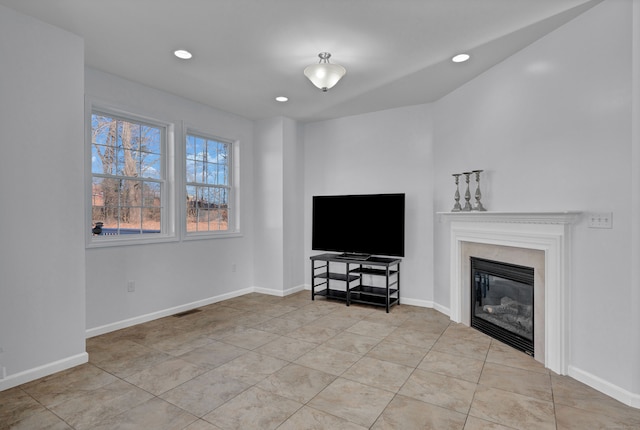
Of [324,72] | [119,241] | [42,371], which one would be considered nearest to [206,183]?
[119,241]

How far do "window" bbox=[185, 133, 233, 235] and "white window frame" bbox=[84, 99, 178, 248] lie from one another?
0.29 meters

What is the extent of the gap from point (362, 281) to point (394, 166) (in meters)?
1.75

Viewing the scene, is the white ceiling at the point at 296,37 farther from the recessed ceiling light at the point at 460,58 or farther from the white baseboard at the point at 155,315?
the white baseboard at the point at 155,315

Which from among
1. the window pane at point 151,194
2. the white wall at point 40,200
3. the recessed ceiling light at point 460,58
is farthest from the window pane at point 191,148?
the recessed ceiling light at point 460,58

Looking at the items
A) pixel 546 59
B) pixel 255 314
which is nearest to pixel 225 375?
pixel 255 314

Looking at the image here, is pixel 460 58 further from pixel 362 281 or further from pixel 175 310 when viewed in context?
pixel 175 310

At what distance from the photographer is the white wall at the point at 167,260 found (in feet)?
11.8

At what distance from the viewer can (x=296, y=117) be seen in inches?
208

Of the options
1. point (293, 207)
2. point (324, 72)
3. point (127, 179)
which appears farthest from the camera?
point (293, 207)

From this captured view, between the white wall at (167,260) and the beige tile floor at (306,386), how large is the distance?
14.3 inches

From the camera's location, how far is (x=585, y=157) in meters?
2.59

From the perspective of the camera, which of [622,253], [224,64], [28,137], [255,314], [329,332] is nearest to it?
[622,253]

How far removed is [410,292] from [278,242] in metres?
2.05

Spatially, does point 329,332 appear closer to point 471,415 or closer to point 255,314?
point 255,314
